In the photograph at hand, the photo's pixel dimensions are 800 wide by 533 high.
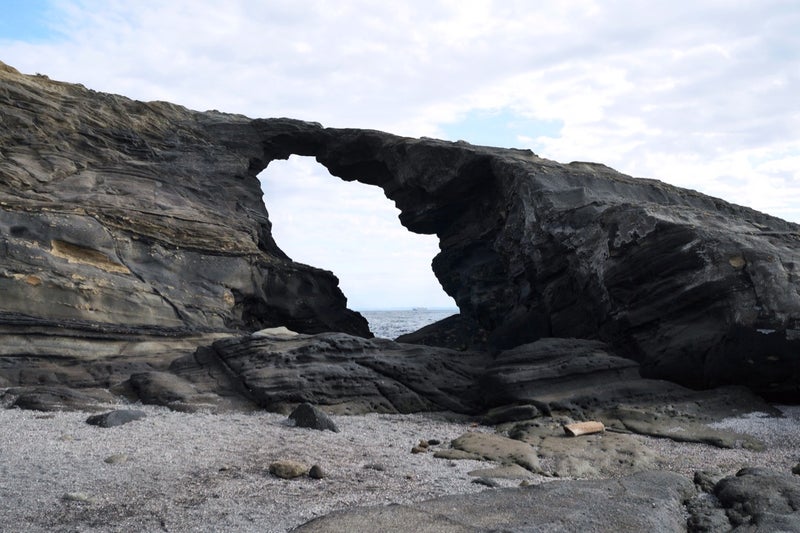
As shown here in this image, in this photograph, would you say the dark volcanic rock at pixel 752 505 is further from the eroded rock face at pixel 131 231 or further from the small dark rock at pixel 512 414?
the eroded rock face at pixel 131 231

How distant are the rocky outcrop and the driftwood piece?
3334 mm

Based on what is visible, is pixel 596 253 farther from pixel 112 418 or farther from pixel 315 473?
pixel 112 418

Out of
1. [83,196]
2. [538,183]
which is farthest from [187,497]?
[538,183]

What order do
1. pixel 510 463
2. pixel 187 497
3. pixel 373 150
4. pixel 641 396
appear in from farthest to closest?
pixel 373 150, pixel 641 396, pixel 510 463, pixel 187 497

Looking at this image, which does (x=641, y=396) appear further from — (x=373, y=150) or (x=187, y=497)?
(x=373, y=150)

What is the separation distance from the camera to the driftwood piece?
10.2 m

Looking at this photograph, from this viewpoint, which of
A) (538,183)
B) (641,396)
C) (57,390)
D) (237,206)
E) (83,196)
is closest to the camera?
(57,390)

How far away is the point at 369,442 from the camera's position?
983 centimetres

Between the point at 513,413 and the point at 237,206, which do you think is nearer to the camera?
the point at 513,413

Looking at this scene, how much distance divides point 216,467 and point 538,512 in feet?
11.8

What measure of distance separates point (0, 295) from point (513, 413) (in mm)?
10433

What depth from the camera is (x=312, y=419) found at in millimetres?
10641

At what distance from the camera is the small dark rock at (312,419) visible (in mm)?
10586

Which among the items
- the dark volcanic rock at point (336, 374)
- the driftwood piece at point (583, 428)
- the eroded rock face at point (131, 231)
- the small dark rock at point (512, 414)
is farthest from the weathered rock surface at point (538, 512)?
the eroded rock face at point (131, 231)
